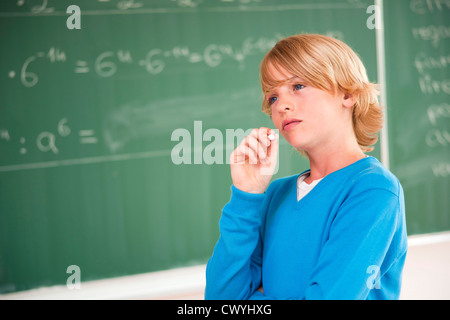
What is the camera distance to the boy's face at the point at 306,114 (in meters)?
0.95

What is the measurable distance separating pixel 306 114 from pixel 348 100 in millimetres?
130

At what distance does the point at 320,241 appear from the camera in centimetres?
89

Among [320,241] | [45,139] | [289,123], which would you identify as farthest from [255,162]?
[45,139]

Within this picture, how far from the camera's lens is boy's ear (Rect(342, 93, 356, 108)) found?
1001 millimetres

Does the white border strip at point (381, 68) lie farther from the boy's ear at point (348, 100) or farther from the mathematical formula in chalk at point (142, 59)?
the boy's ear at point (348, 100)

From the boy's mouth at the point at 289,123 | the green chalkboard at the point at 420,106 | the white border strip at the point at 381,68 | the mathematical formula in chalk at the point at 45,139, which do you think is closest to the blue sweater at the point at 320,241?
the boy's mouth at the point at 289,123

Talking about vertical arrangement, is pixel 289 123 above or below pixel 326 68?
below

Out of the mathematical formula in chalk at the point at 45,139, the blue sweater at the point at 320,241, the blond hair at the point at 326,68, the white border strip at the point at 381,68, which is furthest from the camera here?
the white border strip at the point at 381,68

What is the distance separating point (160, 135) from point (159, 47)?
372 millimetres

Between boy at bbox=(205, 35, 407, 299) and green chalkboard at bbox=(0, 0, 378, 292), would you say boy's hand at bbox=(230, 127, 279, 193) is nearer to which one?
boy at bbox=(205, 35, 407, 299)

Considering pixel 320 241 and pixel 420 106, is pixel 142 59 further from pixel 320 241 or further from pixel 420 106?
pixel 420 106

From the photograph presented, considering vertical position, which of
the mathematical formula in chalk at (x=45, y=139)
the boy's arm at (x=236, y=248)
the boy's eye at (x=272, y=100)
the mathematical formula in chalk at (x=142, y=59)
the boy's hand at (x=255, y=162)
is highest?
the mathematical formula in chalk at (x=142, y=59)
